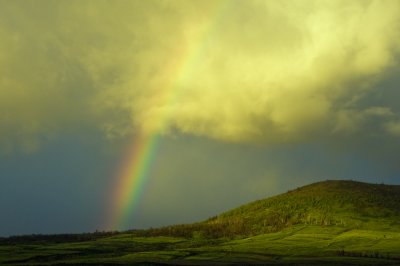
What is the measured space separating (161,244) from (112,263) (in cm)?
7543

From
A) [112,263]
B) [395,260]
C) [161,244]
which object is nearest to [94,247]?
[161,244]

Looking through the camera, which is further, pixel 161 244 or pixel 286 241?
pixel 161 244

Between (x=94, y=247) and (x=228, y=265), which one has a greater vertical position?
(x=94, y=247)

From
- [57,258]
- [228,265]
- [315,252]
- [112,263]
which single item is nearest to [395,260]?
[315,252]

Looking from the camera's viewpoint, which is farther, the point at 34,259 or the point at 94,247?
the point at 94,247

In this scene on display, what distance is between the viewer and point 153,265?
124250mm

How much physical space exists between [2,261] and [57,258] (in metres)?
16.5

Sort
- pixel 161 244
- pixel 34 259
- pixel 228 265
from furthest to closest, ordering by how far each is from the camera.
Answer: pixel 161 244 → pixel 34 259 → pixel 228 265

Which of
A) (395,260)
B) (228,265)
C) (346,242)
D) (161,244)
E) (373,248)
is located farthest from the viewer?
(161,244)

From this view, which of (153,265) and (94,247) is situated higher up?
(94,247)

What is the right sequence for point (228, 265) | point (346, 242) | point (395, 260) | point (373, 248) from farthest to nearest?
point (346, 242) < point (373, 248) < point (395, 260) < point (228, 265)

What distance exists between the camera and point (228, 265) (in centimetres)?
12112

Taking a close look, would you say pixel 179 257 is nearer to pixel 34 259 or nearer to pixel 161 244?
pixel 34 259

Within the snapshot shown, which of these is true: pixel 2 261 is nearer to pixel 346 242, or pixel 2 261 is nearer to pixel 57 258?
pixel 57 258
